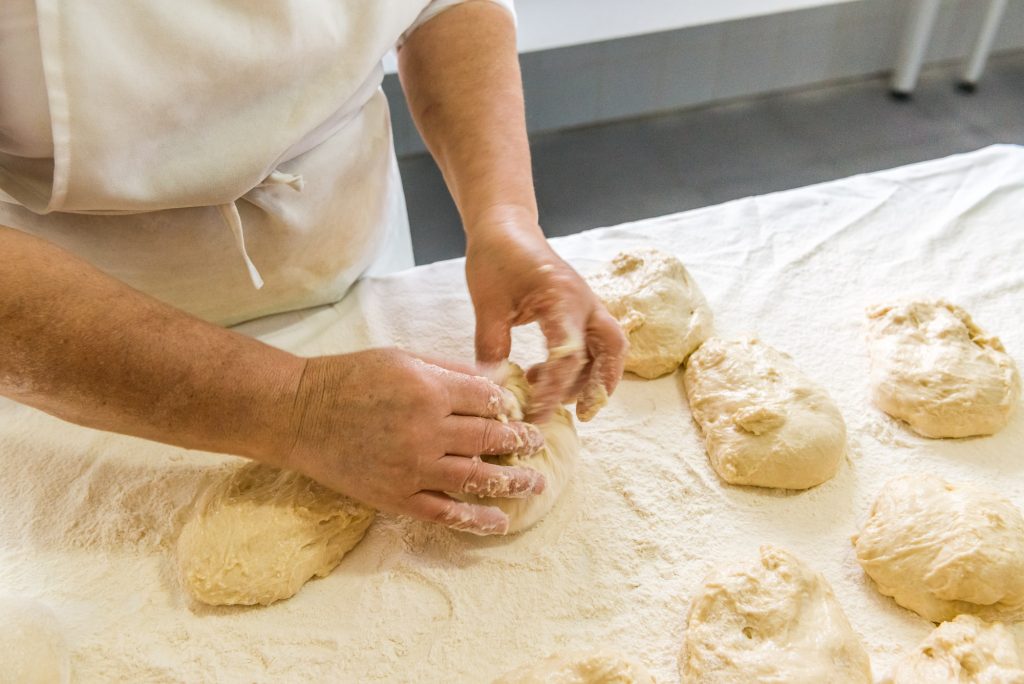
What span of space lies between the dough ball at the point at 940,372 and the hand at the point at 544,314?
554 mm

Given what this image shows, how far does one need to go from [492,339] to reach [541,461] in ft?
0.74

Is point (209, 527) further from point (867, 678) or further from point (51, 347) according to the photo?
point (867, 678)

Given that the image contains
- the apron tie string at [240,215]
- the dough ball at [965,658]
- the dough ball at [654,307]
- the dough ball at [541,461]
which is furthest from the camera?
the dough ball at [654,307]

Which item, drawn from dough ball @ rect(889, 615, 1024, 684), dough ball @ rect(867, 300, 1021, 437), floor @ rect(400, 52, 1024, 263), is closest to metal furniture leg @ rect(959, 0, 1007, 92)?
floor @ rect(400, 52, 1024, 263)

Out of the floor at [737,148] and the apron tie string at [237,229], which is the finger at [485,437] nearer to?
the apron tie string at [237,229]

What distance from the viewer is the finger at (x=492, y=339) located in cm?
135

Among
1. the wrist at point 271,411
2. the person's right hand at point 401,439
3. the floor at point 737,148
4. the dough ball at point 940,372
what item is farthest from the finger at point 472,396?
the floor at point 737,148

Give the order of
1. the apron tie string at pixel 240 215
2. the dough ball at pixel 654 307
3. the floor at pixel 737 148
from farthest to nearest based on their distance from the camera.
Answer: the floor at pixel 737 148, the dough ball at pixel 654 307, the apron tie string at pixel 240 215

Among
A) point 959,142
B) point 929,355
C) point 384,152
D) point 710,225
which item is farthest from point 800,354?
point 959,142

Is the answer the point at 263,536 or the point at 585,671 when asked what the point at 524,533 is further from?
the point at 263,536

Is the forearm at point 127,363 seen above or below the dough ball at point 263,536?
above

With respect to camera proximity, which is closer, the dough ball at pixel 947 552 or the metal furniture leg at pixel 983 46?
Result: the dough ball at pixel 947 552

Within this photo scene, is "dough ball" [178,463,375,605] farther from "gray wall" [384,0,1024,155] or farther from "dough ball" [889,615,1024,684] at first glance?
"gray wall" [384,0,1024,155]

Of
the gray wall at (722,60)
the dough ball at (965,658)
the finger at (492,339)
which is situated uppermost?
the finger at (492,339)
